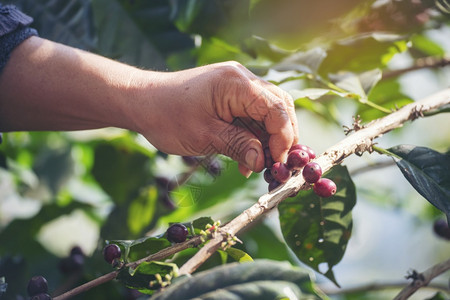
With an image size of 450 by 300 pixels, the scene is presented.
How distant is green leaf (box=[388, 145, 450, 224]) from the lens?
3.76 ft

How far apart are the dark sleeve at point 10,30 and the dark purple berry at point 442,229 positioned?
4.86 ft

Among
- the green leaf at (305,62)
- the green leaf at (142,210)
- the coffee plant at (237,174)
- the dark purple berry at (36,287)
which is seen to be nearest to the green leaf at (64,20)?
the coffee plant at (237,174)

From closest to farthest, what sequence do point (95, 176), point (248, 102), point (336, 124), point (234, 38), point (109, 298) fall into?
point (248, 102)
point (109, 298)
point (234, 38)
point (336, 124)
point (95, 176)

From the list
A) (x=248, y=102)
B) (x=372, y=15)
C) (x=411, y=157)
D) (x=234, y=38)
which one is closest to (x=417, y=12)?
(x=372, y=15)

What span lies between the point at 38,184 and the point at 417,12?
65.7 inches

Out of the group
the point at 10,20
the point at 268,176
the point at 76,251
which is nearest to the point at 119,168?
the point at 76,251

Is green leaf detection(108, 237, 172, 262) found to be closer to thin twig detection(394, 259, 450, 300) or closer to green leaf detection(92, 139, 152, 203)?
thin twig detection(394, 259, 450, 300)

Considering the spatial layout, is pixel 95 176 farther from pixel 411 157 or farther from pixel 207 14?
pixel 411 157

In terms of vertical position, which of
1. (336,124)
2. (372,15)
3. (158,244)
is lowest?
(336,124)

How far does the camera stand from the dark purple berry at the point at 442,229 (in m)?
1.79

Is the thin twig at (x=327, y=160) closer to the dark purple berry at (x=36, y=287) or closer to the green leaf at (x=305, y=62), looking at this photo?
the green leaf at (x=305, y=62)

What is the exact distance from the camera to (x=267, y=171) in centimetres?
118

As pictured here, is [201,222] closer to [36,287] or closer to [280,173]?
[280,173]

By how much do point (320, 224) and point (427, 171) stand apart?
0.30 meters
